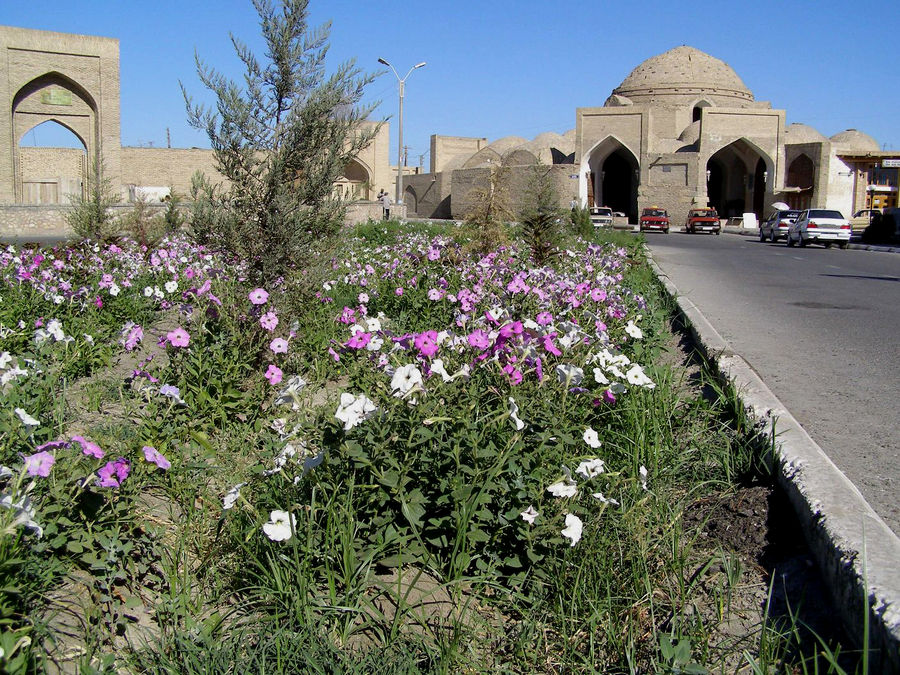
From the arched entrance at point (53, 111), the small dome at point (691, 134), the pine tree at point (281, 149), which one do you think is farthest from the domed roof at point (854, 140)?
the pine tree at point (281, 149)

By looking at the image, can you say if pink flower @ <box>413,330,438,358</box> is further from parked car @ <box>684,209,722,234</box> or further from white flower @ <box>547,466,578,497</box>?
parked car @ <box>684,209,722,234</box>

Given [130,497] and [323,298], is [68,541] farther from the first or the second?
[323,298]

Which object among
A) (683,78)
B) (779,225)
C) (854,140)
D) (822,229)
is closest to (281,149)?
(822,229)

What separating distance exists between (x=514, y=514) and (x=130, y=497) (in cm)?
118

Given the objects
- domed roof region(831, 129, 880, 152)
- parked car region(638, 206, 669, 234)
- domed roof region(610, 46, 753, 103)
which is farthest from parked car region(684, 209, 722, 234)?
domed roof region(831, 129, 880, 152)

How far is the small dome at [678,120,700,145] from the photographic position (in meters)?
48.0

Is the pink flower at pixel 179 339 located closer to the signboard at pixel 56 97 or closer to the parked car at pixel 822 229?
the parked car at pixel 822 229

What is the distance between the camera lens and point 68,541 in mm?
2396

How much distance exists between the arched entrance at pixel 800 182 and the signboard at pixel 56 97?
35.9 metres

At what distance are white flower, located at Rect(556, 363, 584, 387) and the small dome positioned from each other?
4786cm

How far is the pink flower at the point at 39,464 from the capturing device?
2090 millimetres

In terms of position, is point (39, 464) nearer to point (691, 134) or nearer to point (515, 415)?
point (515, 415)

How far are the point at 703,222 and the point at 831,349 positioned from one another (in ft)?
116

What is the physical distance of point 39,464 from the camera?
2107mm
